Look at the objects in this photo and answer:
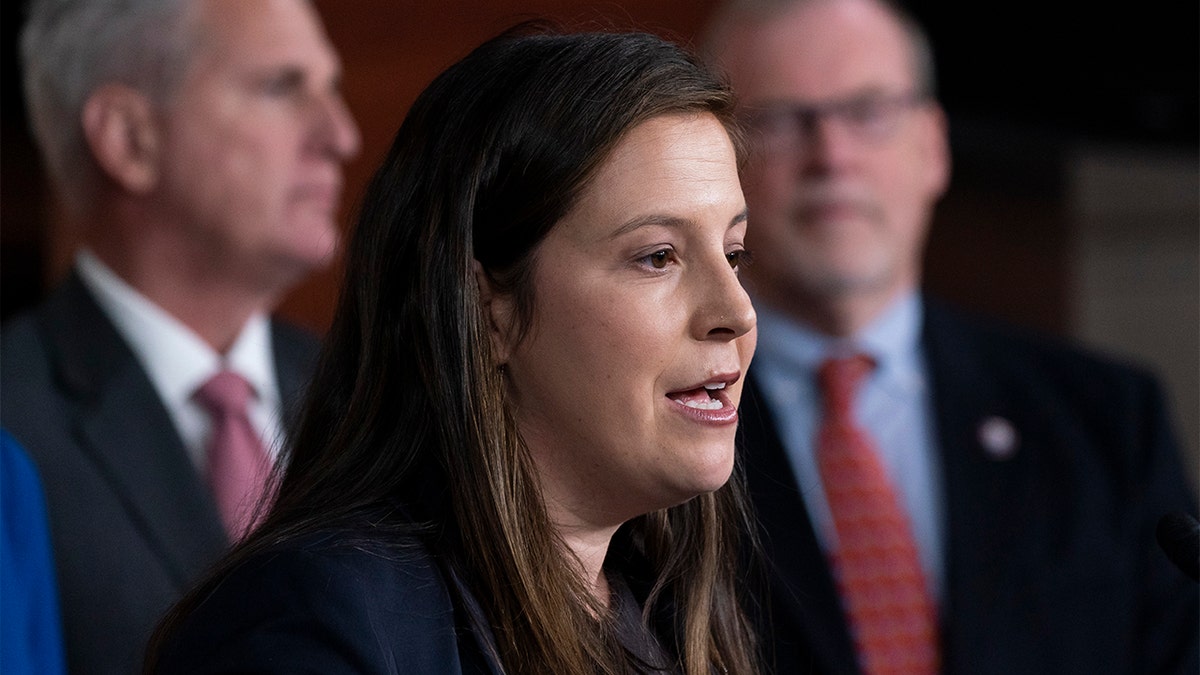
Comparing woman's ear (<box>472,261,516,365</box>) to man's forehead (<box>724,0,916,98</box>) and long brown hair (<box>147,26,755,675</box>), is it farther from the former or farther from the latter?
man's forehead (<box>724,0,916,98</box>)

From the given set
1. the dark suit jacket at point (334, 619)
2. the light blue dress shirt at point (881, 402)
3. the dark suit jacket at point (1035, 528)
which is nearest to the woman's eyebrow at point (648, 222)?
the dark suit jacket at point (334, 619)

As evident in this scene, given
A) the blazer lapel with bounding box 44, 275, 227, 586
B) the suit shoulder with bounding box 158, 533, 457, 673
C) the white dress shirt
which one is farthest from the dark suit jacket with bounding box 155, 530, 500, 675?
the white dress shirt

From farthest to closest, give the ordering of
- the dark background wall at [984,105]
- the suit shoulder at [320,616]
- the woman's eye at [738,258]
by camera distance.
Answer: the dark background wall at [984,105], the woman's eye at [738,258], the suit shoulder at [320,616]

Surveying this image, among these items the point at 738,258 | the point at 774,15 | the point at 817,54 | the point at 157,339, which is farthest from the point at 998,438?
the point at 157,339

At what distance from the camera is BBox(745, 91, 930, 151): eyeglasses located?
110 inches

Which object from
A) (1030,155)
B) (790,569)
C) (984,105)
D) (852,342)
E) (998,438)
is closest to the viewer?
(790,569)

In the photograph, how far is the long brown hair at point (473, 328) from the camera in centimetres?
155

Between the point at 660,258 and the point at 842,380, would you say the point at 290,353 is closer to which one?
the point at 842,380

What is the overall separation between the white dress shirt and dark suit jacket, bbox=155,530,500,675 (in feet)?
3.79

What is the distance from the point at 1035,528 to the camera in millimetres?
2486

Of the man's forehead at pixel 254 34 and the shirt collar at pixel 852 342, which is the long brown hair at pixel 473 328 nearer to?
A: the shirt collar at pixel 852 342

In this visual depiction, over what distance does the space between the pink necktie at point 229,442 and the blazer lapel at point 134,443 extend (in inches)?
3.1

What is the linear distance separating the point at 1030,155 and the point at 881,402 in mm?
3550

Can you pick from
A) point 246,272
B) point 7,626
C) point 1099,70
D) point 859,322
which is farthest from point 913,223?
point 1099,70
